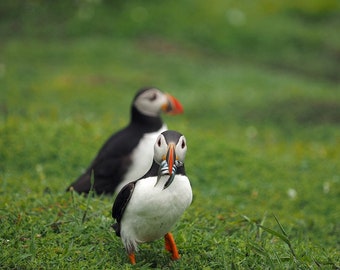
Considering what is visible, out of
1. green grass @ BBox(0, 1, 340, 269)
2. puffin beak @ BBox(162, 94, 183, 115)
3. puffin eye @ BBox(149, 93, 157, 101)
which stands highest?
puffin eye @ BBox(149, 93, 157, 101)

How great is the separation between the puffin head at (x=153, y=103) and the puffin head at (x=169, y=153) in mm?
2652

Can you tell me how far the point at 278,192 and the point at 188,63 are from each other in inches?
298

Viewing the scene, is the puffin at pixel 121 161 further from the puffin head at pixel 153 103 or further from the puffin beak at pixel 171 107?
the puffin beak at pixel 171 107

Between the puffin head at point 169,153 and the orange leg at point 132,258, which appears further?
the orange leg at point 132,258

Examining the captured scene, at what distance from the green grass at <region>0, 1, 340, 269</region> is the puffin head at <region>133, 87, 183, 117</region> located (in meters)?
0.97

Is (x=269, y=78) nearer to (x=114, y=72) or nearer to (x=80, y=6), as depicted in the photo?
(x=114, y=72)

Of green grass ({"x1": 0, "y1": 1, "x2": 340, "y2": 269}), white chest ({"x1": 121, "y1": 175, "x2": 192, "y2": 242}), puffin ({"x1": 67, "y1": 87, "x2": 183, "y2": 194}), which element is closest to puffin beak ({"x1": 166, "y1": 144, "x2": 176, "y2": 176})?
white chest ({"x1": 121, "y1": 175, "x2": 192, "y2": 242})

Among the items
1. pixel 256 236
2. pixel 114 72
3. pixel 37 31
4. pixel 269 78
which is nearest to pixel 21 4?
pixel 37 31

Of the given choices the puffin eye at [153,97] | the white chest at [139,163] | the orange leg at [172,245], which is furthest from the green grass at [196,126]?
the puffin eye at [153,97]

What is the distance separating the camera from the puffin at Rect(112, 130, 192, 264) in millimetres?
3758

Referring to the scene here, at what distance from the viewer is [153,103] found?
6.65 meters

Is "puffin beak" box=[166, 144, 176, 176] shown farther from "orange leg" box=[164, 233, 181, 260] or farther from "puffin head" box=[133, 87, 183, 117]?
"puffin head" box=[133, 87, 183, 117]

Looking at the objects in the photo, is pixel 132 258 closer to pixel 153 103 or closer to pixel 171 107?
pixel 153 103

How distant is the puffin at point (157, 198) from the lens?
12.3 feet
